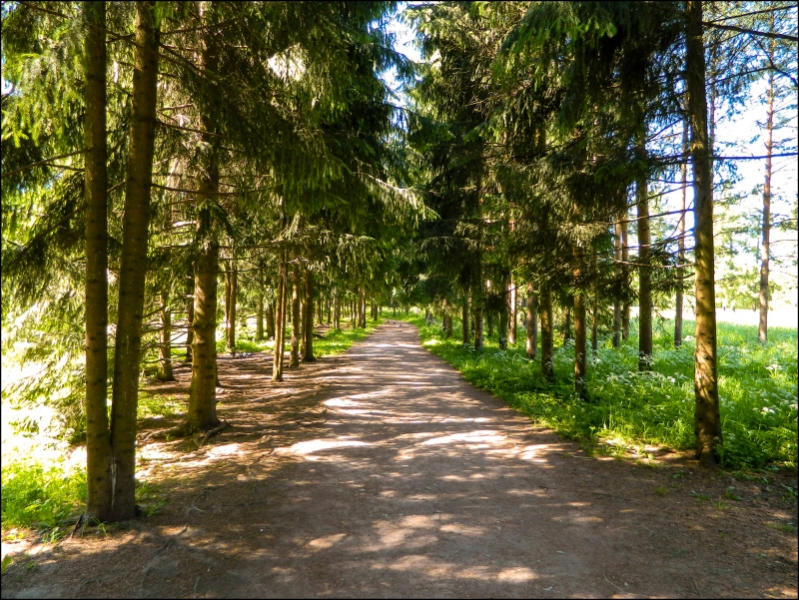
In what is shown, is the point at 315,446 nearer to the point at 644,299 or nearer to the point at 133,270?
the point at 133,270

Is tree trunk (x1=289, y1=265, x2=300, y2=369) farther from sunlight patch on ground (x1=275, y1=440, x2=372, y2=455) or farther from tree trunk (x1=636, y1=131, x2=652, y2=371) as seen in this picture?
tree trunk (x1=636, y1=131, x2=652, y2=371)

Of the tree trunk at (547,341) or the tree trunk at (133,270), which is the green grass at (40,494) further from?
the tree trunk at (547,341)

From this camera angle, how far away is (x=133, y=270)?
5016mm

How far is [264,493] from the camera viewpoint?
5.68 m

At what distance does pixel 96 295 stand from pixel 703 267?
294 inches

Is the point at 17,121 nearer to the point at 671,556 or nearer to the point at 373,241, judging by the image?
the point at 373,241

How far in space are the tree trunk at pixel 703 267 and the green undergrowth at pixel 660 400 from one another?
335 millimetres

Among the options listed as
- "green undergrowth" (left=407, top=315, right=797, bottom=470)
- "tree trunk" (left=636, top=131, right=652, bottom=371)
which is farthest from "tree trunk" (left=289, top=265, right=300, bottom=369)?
"tree trunk" (left=636, top=131, right=652, bottom=371)

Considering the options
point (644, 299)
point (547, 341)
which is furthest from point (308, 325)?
point (644, 299)

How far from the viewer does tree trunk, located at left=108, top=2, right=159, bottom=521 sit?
16.3 ft

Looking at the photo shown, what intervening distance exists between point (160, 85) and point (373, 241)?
4688mm

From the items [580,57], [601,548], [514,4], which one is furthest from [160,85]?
[601,548]

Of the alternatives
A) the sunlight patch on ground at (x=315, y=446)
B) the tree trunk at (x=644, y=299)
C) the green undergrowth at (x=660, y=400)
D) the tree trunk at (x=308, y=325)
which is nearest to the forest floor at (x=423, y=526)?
the sunlight patch on ground at (x=315, y=446)

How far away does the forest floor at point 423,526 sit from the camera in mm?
3746
